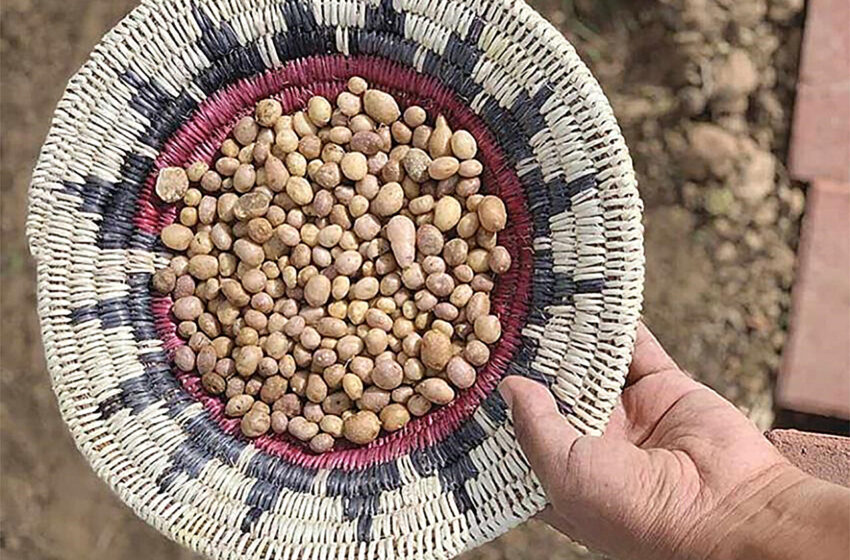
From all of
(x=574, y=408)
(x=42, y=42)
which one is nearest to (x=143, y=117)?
(x=574, y=408)

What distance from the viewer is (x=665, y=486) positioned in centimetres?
74

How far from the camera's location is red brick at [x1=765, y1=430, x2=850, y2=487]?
3.01ft

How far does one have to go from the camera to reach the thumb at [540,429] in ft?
2.43

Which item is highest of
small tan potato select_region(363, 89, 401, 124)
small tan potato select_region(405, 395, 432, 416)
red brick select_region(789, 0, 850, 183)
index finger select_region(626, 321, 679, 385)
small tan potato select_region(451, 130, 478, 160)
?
red brick select_region(789, 0, 850, 183)

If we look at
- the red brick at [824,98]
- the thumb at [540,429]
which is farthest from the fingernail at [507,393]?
the red brick at [824,98]

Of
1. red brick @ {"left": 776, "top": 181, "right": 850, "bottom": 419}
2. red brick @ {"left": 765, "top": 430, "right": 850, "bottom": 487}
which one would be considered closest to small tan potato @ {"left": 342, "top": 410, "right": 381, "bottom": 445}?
red brick @ {"left": 765, "top": 430, "right": 850, "bottom": 487}

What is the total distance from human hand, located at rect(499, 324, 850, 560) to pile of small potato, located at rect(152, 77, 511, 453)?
111 millimetres

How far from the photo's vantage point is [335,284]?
866 millimetres

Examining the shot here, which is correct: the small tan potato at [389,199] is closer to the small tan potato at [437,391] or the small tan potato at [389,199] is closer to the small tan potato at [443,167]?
the small tan potato at [443,167]

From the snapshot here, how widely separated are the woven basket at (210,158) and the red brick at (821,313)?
584mm

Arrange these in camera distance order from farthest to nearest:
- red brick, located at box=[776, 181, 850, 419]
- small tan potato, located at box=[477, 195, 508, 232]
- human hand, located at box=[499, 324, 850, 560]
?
red brick, located at box=[776, 181, 850, 419] < small tan potato, located at box=[477, 195, 508, 232] < human hand, located at box=[499, 324, 850, 560]

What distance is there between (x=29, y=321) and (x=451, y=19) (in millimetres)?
871

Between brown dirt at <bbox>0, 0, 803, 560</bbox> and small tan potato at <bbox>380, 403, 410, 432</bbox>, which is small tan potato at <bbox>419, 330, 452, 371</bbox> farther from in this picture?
brown dirt at <bbox>0, 0, 803, 560</bbox>

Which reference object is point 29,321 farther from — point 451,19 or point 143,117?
point 451,19
